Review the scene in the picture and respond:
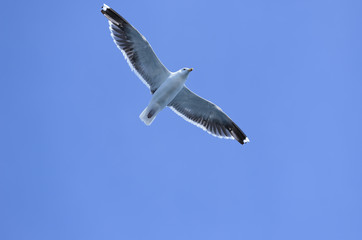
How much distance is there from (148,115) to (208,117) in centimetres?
204

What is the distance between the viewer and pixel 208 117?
13.1m

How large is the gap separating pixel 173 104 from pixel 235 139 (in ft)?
7.13

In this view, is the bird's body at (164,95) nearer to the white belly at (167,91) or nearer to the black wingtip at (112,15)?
the white belly at (167,91)

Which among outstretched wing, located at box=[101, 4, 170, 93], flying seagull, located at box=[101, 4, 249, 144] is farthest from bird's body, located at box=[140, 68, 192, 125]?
outstretched wing, located at box=[101, 4, 170, 93]

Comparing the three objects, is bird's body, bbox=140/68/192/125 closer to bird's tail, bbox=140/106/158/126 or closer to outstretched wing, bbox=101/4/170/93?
bird's tail, bbox=140/106/158/126

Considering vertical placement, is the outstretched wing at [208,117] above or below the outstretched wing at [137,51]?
above

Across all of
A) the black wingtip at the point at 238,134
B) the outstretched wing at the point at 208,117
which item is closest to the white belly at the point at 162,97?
the outstretched wing at the point at 208,117

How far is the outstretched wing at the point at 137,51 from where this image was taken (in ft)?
37.8

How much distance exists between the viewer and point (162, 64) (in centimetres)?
1206

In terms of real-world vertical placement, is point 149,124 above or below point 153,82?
below

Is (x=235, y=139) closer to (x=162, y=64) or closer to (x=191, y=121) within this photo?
(x=191, y=121)

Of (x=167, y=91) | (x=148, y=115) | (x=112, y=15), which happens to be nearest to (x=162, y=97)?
(x=167, y=91)

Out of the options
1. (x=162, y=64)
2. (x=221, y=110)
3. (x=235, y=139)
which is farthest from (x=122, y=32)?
(x=235, y=139)

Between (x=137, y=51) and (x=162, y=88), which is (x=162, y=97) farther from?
(x=137, y=51)
